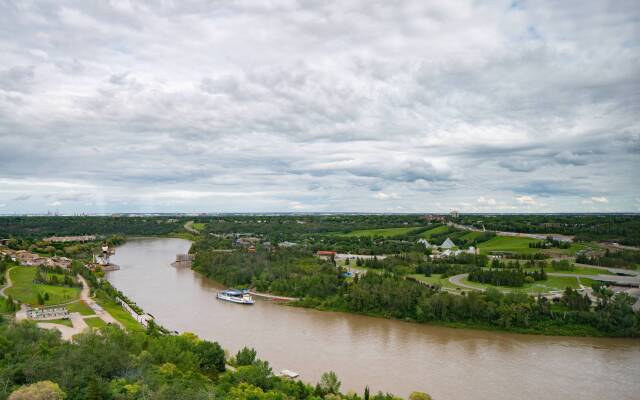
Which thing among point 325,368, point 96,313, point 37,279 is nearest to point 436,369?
point 325,368

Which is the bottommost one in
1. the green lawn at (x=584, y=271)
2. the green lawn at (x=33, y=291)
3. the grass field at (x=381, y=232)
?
the green lawn at (x=33, y=291)

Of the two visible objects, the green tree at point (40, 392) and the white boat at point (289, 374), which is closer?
the green tree at point (40, 392)

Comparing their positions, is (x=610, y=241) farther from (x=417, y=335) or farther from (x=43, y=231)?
(x=43, y=231)

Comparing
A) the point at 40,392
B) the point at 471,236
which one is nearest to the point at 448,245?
the point at 471,236

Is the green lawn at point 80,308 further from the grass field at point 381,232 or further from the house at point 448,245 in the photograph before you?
the grass field at point 381,232

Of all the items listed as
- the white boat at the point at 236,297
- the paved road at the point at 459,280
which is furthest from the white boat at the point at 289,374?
the paved road at the point at 459,280

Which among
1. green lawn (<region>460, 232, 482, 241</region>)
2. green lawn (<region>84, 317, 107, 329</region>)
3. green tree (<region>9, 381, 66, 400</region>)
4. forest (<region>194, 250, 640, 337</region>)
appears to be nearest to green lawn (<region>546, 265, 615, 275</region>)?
forest (<region>194, 250, 640, 337</region>)
